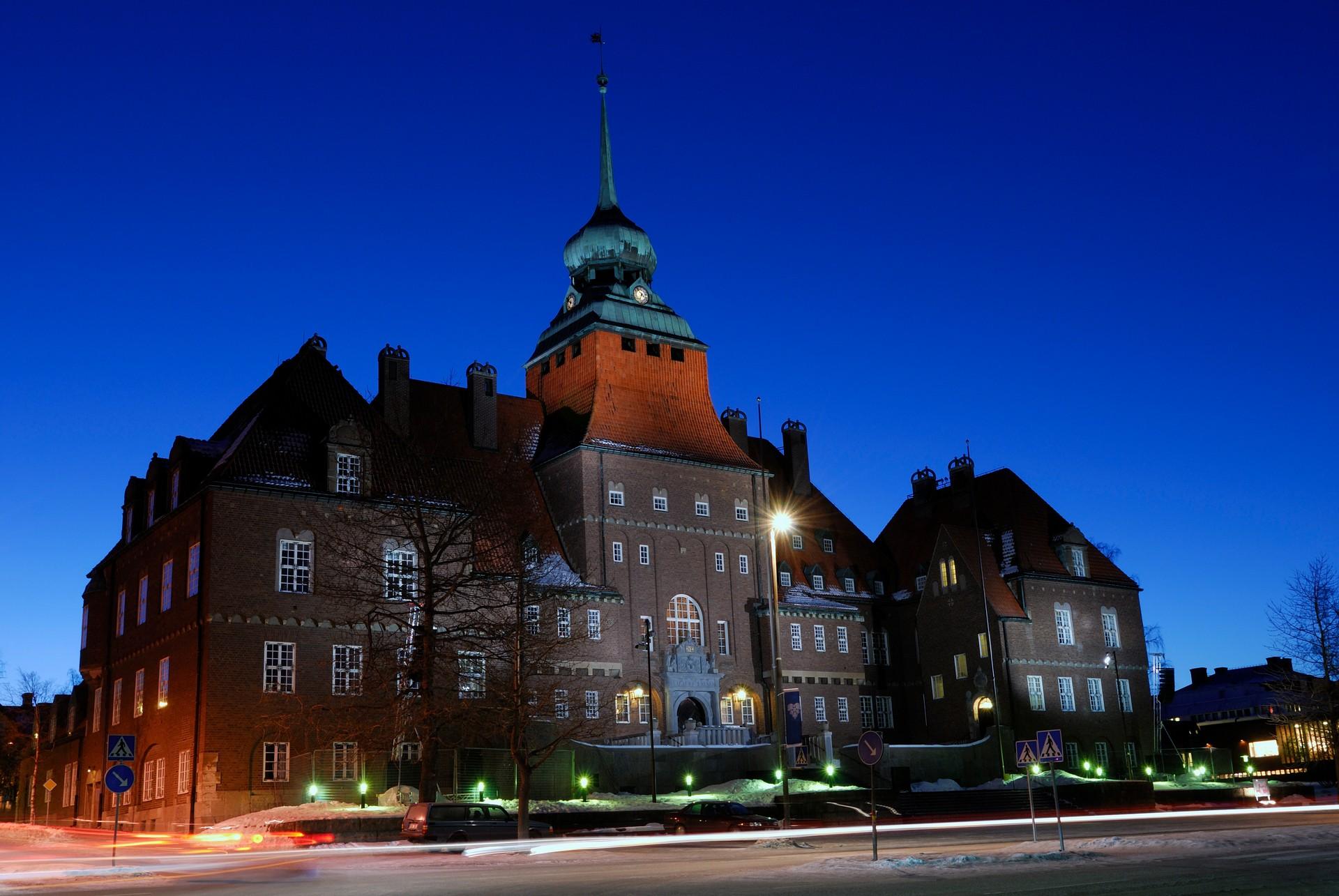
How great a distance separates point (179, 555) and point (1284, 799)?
44.5m

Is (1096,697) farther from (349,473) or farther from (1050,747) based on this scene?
(1050,747)

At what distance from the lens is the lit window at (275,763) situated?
1911 inches

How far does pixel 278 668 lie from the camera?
50.2 meters

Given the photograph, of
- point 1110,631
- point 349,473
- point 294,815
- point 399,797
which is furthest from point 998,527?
point 294,815

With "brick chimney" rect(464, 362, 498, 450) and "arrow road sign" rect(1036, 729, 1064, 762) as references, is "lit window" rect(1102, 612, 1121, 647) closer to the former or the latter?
"brick chimney" rect(464, 362, 498, 450)

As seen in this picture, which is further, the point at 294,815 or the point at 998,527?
the point at 998,527

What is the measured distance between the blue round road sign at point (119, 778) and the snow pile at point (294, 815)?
11.6m

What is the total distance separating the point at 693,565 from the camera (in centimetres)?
6675

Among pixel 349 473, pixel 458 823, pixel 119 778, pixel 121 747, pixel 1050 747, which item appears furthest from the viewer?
pixel 349 473

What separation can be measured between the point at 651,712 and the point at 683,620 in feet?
35.5

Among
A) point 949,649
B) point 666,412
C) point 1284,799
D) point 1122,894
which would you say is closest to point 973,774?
point 949,649

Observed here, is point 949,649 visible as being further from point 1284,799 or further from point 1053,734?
point 1053,734

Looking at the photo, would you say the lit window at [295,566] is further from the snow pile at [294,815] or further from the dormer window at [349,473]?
the snow pile at [294,815]

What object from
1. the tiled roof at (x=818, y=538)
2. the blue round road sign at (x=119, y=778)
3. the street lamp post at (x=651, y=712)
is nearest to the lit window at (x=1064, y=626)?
the tiled roof at (x=818, y=538)
